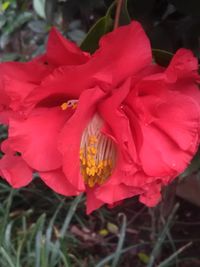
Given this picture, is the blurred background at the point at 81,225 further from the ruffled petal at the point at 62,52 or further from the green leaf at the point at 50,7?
the ruffled petal at the point at 62,52

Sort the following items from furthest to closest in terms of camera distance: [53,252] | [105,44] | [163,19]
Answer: [53,252], [163,19], [105,44]

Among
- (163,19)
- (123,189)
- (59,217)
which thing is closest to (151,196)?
(123,189)

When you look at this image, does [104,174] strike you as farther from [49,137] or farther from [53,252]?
[53,252]

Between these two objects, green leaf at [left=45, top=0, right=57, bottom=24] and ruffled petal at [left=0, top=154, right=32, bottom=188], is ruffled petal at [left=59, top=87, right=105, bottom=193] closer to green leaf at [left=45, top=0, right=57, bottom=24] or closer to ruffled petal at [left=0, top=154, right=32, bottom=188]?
ruffled petal at [left=0, top=154, right=32, bottom=188]

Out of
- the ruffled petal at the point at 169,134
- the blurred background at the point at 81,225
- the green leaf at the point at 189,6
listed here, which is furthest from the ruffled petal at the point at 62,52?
the blurred background at the point at 81,225

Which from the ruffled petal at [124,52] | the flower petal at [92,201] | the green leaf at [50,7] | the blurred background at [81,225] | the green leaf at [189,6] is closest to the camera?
the ruffled petal at [124,52]

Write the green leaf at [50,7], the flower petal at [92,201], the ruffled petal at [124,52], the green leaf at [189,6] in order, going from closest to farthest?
1. the ruffled petal at [124,52]
2. the flower petal at [92,201]
3. the green leaf at [189,6]
4. the green leaf at [50,7]

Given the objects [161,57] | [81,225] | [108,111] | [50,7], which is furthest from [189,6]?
[81,225]
